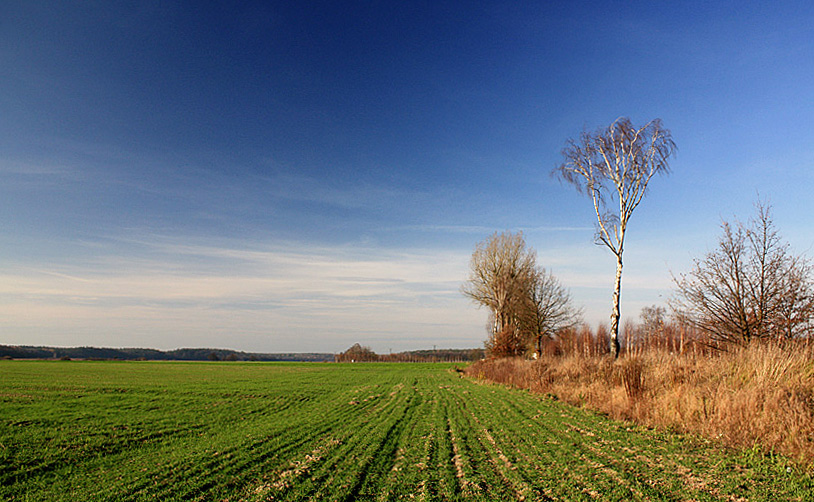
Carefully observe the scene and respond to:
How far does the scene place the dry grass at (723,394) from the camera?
7.75 metres

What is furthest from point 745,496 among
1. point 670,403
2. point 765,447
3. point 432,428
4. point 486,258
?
point 486,258

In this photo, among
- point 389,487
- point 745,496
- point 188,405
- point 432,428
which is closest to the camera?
point 745,496

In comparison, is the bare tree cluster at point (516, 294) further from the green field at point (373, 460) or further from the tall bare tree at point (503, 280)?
the green field at point (373, 460)

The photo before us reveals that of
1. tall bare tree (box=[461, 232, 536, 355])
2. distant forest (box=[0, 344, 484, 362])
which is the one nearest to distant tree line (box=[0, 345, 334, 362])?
distant forest (box=[0, 344, 484, 362])

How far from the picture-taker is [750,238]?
15156 millimetres

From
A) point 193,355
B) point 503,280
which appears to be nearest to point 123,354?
point 193,355

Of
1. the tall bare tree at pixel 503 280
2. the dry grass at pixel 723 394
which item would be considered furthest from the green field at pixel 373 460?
the tall bare tree at pixel 503 280

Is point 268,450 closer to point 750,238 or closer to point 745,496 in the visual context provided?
point 745,496

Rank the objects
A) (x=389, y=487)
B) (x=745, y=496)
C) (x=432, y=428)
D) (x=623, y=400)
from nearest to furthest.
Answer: (x=745, y=496) → (x=389, y=487) → (x=432, y=428) → (x=623, y=400)

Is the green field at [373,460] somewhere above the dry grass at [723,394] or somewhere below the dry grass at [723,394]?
below

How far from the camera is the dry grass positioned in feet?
25.4

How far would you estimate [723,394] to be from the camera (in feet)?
31.1

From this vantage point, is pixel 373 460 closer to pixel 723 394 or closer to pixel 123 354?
pixel 723 394

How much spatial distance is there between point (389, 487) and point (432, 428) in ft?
18.8
